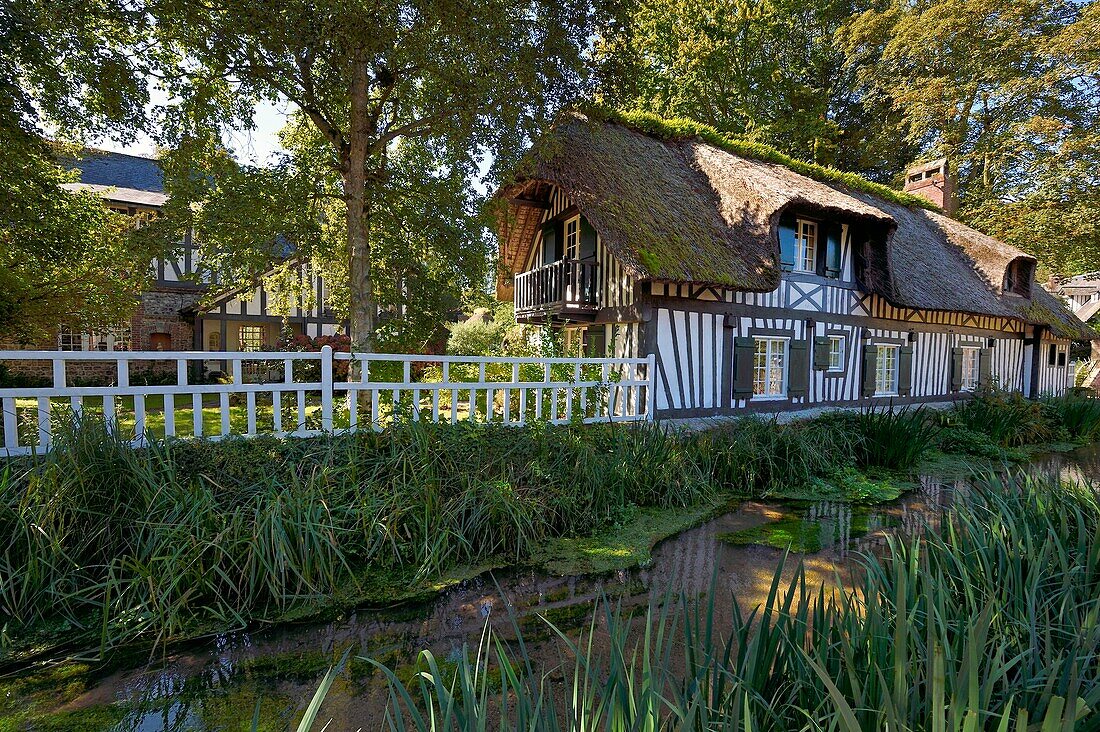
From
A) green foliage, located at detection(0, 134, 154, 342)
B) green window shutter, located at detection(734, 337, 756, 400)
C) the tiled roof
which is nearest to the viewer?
green foliage, located at detection(0, 134, 154, 342)

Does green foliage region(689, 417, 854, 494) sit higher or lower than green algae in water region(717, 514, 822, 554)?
higher

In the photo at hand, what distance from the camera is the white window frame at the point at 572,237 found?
972 cm

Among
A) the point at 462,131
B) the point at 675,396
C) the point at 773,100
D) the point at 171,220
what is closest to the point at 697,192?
the point at 675,396

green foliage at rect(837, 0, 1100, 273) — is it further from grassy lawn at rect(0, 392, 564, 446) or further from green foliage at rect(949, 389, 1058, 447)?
grassy lawn at rect(0, 392, 564, 446)

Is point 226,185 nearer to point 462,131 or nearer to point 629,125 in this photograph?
point 462,131

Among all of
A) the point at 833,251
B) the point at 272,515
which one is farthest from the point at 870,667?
the point at 833,251

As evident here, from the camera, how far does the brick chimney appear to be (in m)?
15.7

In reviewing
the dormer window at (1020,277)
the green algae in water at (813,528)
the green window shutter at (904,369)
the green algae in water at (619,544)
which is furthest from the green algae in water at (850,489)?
the dormer window at (1020,277)

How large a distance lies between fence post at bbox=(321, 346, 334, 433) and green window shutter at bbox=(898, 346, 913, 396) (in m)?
12.1

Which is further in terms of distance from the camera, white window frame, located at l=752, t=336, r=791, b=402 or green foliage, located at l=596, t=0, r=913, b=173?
green foliage, located at l=596, t=0, r=913, b=173

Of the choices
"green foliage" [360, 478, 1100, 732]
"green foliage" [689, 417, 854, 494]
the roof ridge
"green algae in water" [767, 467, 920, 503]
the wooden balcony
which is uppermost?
the roof ridge

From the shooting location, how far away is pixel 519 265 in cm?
1248

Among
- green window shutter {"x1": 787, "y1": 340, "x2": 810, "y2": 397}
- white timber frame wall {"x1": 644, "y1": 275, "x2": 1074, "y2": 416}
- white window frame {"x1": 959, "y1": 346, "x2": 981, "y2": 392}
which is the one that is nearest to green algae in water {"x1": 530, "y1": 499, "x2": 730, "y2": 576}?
white timber frame wall {"x1": 644, "y1": 275, "x2": 1074, "y2": 416}

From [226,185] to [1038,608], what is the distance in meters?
9.09
